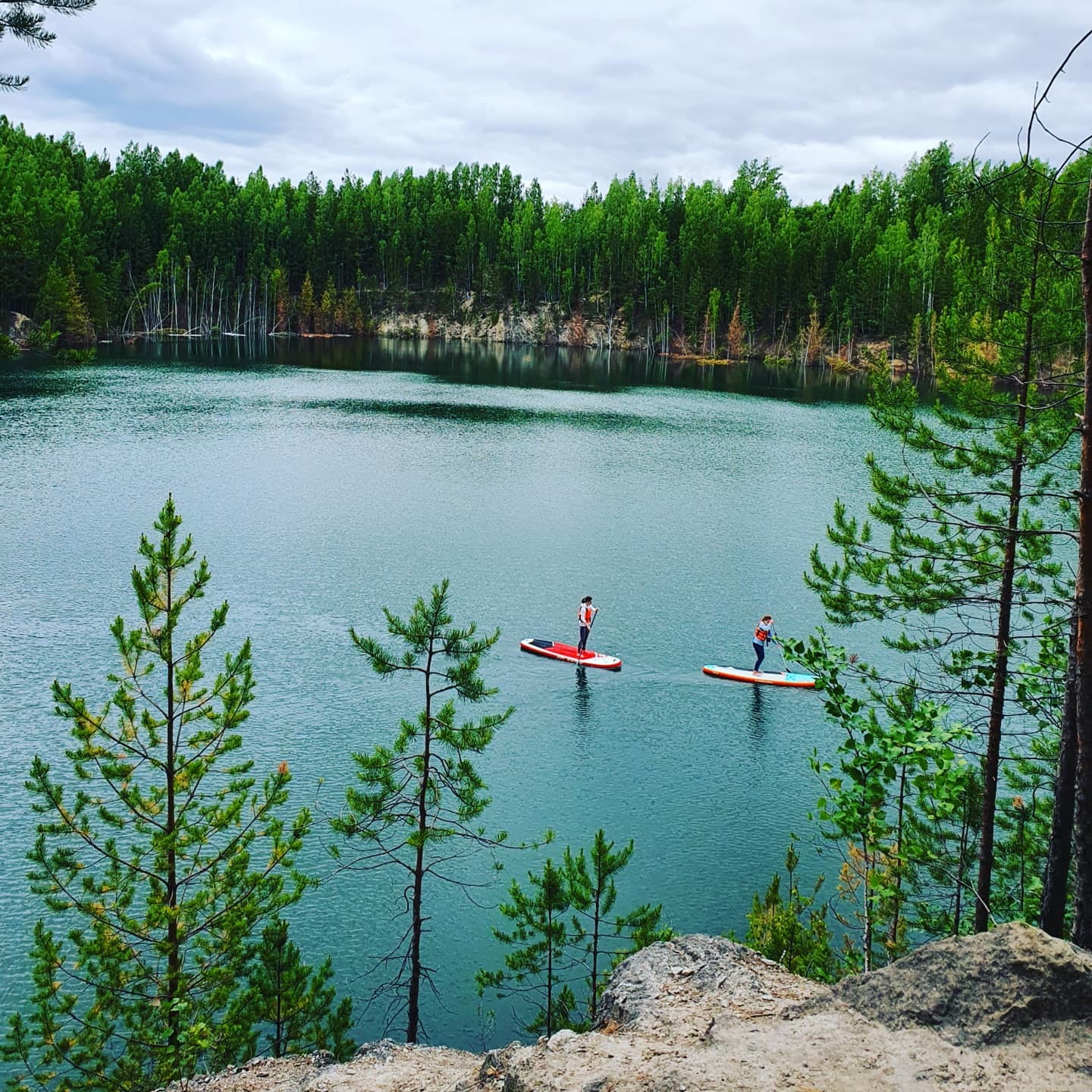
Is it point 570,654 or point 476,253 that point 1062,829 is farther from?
point 476,253

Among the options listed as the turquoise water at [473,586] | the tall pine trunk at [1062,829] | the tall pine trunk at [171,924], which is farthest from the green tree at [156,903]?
the tall pine trunk at [1062,829]

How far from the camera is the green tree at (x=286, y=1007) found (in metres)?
13.3

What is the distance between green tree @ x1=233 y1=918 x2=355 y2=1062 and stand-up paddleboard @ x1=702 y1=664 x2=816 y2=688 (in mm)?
17521

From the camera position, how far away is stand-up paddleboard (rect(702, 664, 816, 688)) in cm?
2942

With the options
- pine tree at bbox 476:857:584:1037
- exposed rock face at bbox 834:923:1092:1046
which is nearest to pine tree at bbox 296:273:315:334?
pine tree at bbox 476:857:584:1037

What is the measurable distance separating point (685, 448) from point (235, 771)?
56980 mm

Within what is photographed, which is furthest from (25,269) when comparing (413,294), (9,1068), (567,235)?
(9,1068)

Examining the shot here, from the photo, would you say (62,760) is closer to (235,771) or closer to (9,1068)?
(9,1068)

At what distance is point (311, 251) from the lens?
511ft

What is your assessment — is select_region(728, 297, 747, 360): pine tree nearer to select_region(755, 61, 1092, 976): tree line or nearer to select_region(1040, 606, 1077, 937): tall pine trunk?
select_region(755, 61, 1092, 976): tree line

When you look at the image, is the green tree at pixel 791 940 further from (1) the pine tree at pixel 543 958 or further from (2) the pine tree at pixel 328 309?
(2) the pine tree at pixel 328 309

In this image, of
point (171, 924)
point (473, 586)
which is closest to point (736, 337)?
point (473, 586)

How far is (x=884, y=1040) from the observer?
665 cm

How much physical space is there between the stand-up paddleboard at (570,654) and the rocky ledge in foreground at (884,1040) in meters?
21.0
